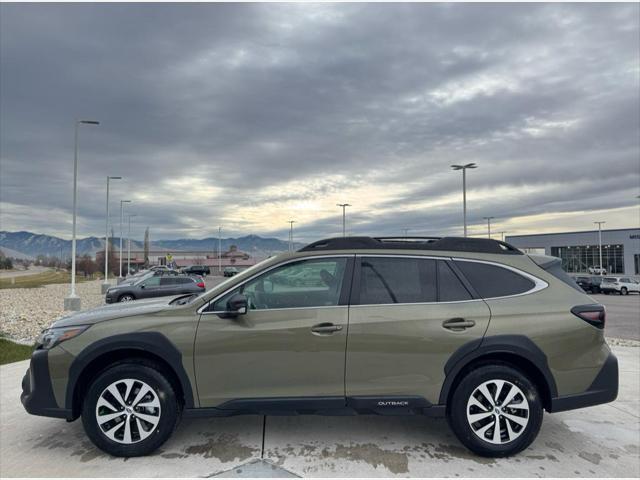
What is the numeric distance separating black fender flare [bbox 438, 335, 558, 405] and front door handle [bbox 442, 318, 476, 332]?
13 centimetres

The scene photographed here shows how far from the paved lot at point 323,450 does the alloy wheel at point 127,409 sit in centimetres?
21

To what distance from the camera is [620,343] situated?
355 inches

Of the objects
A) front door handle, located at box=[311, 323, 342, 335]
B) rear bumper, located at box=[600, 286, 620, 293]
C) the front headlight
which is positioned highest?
front door handle, located at box=[311, 323, 342, 335]

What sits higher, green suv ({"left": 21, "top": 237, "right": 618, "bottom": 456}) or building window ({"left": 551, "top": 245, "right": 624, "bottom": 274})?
building window ({"left": 551, "top": 245, "right": 624, "bottom": 274})

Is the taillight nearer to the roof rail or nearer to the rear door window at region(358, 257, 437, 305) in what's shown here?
the roof rail

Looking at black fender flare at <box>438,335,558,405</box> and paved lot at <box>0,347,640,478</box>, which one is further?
black fender flare at <box>438,335,558,405</box>

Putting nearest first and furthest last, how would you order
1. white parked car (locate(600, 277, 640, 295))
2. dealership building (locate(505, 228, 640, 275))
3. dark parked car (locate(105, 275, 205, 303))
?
dark parked car (locate(105, 275, 205, 303)), white parked car (locate(600, 277, 640, 295)), dealership building (locate(505, 228, 640, 275))

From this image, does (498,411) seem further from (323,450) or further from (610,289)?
(610,289)

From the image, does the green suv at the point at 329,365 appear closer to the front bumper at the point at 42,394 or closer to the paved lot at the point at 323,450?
the front bumper at the point at 42,394

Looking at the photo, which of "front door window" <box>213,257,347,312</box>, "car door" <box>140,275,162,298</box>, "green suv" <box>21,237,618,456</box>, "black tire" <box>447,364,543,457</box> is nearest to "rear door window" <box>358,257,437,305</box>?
"green suv" <box>21,237,618,456</box>

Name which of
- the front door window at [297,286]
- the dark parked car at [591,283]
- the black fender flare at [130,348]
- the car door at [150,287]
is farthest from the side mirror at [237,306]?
the dark parked car at [591,283]

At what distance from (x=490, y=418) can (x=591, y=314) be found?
1.25 m

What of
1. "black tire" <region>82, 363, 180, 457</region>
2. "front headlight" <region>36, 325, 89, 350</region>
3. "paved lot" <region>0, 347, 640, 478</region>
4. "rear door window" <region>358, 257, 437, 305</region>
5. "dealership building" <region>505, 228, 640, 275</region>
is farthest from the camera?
"dealership building" <region>505, 228, 640, 275</region>

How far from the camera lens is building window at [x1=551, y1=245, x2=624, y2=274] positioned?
6431 cm
